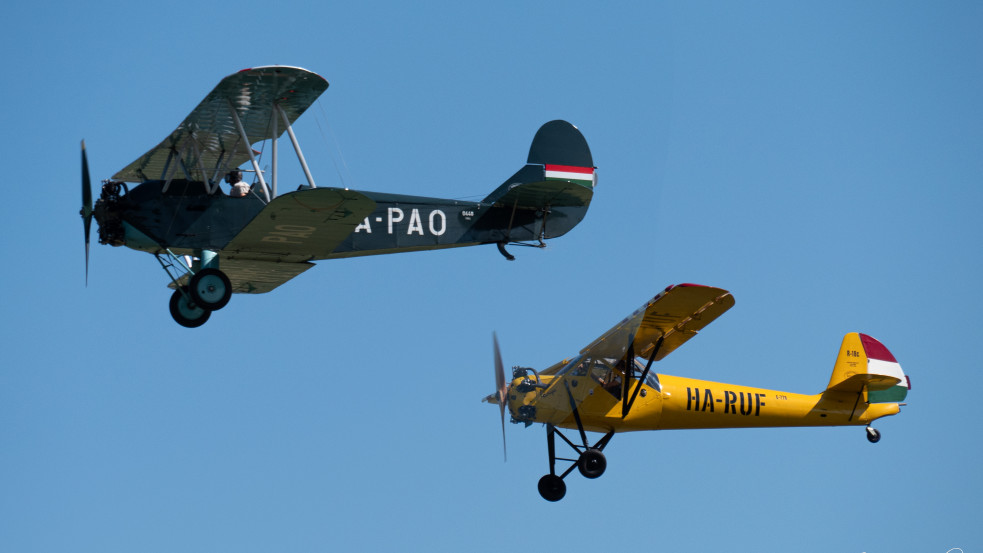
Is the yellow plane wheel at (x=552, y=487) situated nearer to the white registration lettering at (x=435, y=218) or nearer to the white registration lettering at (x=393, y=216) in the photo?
the white registration lettering at (x=435, y=218)

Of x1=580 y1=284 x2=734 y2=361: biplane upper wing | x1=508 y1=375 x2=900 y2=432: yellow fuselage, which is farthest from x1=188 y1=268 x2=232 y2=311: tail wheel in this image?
x1=580 y1=284 x2=734 y2=361: biplane upper wing

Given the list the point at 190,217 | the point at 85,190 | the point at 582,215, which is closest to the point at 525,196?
the point at 582,215

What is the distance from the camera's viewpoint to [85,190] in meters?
15.9

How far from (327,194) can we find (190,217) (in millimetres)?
2026

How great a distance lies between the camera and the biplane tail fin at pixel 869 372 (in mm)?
19016

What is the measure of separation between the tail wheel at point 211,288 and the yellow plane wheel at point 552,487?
16.0 ft

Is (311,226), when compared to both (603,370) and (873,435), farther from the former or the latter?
(873,435)

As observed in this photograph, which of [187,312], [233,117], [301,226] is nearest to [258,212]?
[301,226]

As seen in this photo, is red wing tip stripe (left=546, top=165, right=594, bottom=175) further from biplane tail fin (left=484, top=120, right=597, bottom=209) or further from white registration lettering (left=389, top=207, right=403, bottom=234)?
white registration lettering (left=389, top=207, right=403, bottom=234)

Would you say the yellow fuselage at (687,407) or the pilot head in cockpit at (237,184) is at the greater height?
the pilot head in cockpit at (237,184)

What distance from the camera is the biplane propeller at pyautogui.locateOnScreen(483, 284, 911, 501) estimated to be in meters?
17.4

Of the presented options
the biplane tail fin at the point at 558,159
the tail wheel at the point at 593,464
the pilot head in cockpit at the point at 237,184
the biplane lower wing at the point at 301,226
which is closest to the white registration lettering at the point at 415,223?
the biplane lower wing at the point at 301,226

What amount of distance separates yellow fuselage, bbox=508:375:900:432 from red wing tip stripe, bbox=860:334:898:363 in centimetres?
124

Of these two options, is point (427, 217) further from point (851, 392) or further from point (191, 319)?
point (851, 392)
